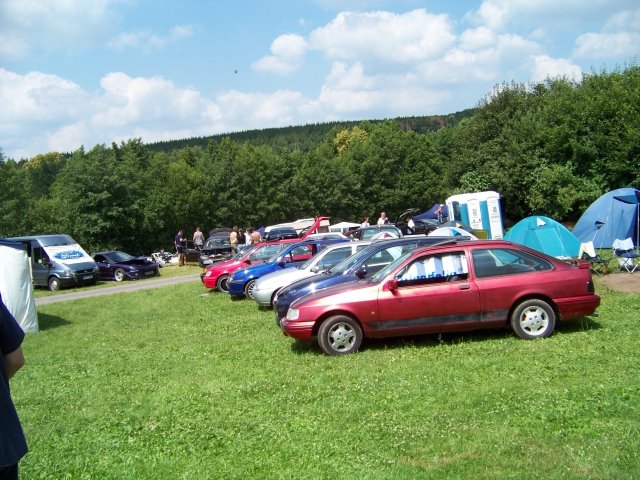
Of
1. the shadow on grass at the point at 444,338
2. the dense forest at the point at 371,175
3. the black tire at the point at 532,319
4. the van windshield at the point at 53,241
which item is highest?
the dense forest at the point at 371,175

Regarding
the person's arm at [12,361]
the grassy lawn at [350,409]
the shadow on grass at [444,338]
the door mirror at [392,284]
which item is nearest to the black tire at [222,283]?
the grassy lawn at [350,409]

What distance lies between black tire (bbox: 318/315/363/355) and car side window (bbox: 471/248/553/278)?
→ 6.73ft

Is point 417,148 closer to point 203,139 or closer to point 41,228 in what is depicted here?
point 41,228

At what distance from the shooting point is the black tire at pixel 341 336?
8547 mm

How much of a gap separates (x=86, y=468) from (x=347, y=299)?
4421 mm

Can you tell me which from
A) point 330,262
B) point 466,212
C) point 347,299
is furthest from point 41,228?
point 347,299

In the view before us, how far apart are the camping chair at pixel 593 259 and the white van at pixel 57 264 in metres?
19.9

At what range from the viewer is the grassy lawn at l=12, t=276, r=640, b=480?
4688 millimetres

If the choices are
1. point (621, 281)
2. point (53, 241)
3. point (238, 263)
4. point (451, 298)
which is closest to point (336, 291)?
point (451, 298)

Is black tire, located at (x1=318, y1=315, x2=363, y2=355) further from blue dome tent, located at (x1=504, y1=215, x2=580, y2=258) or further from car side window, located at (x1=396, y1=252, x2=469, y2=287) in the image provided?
blue dome tent, located at (x1=504, y1=215, x2=580, y2=258)

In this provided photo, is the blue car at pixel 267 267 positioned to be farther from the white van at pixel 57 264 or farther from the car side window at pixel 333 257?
the white van at pixel 57 264

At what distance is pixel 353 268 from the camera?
1075cm

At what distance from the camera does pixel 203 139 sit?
4875 inches

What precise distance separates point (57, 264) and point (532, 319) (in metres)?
21.8
